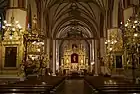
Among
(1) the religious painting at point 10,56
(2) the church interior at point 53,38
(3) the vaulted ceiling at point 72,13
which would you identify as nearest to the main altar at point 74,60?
(2) the church interior at point 53,38

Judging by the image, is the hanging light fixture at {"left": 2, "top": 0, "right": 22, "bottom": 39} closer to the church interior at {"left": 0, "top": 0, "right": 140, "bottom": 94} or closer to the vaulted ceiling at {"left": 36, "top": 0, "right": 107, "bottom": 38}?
the church interior at {"left": 0, "top": 0, "right": 140, "bottom": 94}

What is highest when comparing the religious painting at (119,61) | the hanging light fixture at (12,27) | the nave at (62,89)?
the hanging light fixture at (12,27)

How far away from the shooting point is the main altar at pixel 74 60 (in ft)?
147

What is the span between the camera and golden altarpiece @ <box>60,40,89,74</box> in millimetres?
44941

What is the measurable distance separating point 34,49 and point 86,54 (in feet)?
101

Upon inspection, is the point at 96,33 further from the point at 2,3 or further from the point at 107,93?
the point at 107,93

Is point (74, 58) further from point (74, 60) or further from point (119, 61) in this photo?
point (119, 61)

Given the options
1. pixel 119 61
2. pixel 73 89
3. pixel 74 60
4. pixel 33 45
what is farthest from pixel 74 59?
pixel 73 89

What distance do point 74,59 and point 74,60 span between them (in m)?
0.20

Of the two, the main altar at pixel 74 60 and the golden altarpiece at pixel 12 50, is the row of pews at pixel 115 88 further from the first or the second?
the main altar at pixel 74 60

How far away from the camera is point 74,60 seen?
45.7 metres

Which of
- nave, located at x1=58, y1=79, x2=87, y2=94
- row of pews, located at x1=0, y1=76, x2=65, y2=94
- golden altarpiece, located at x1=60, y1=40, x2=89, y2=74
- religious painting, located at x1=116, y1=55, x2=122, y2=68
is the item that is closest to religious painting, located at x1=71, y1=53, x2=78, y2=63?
golden altarpiece, located at x1=60, y1=40, x2=89, y2=74

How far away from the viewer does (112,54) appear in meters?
20.2

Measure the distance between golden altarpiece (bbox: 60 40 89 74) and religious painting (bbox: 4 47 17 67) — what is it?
95.6 ft
